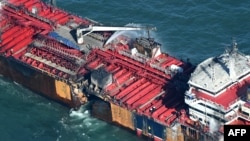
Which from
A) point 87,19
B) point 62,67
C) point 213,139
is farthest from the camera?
point 87,19

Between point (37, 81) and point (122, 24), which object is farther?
point (122, 24)

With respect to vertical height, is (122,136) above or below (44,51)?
below

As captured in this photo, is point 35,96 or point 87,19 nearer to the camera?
point 35,96

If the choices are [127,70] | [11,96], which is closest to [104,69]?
[127,70]

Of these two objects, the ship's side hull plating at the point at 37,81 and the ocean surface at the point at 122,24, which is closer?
the ocean surface at the point at 122,24

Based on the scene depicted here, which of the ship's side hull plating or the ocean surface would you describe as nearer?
the ocean surface

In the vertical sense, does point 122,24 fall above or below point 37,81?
above

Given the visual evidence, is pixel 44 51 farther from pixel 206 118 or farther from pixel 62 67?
pixel 206 118

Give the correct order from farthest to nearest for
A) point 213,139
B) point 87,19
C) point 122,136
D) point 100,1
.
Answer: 1. point 100,1
2. point 87,19
3. point 122,136
4. point 213,139
